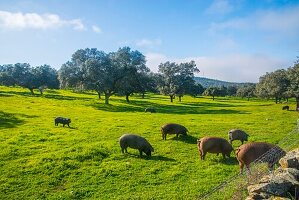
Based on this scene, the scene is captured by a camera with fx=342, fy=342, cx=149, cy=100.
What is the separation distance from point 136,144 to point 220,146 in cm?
611

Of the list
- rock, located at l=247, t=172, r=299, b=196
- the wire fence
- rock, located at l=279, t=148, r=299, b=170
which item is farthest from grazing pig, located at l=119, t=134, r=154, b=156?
rock, located at l=247, t=172, r=299, b=196

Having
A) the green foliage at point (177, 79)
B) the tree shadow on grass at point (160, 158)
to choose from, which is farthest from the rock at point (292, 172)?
the green foliage at point (177, 79)

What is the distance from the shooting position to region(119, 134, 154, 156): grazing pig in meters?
25.2

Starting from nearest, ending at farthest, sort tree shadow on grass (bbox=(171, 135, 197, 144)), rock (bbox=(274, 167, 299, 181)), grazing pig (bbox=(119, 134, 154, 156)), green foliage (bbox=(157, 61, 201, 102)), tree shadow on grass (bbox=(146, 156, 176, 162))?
rock (bbox=(274, 167, 299, 181)) < tree shadow on grass (bbox=(146, 156, 176, 162)) < grazing pig (bbox=(119, 134, 154, 156)) < tree shadow on grass (bbox=(171, 135, 197, 144)) < green foliage (bbox=(157, 61, 201, 102))

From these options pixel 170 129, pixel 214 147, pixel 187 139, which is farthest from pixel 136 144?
pixel 187 139

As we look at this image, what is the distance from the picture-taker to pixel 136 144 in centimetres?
2536

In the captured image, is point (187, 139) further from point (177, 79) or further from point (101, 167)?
point (177, 79)

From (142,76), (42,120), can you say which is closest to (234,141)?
(42,120)

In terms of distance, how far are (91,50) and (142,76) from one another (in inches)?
559

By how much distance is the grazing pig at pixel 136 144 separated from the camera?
25172 mm

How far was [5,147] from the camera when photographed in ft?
91.3

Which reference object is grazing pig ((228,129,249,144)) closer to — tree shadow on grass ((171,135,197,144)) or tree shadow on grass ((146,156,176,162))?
tree shadow on grass ((171,135,197,144))

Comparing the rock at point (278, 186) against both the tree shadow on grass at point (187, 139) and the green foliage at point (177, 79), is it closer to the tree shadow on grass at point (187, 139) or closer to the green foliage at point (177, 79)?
the tree shadow on grass at point (187, 139)

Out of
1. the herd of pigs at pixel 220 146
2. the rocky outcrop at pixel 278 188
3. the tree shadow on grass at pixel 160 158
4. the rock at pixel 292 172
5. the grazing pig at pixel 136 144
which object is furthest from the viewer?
the grazing pig at pixel 136 144
